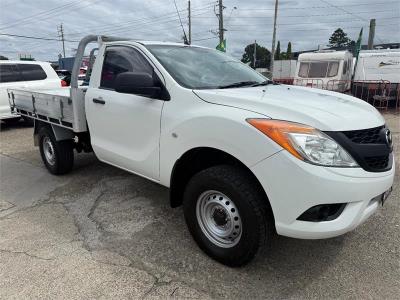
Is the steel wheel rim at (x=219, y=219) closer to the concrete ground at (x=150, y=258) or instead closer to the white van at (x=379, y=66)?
the concrete ground at (x=150, y=258)

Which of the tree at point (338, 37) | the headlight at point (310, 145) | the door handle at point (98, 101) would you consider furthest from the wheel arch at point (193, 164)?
the tree at point (338, 37)

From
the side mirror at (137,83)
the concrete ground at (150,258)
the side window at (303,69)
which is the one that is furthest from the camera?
the side window at (303,69)

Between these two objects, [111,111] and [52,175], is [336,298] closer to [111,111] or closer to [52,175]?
[111,111]

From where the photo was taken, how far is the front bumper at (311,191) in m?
2.37

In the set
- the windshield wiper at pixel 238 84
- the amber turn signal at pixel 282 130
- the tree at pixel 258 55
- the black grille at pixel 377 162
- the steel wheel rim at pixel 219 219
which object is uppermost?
the windshield wiper at pixel 238 84

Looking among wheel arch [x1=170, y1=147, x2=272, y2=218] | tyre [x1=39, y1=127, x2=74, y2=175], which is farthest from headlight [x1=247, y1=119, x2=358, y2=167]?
tyre [x1=39, y1=127, x2=74, y2=175]

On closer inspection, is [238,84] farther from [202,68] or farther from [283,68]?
[283,68]

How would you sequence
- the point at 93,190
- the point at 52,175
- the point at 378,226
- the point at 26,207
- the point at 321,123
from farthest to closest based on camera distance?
the point at 52,175
the point at 93,190
the point at 26,207
the point at 378,226
the point at 321,123

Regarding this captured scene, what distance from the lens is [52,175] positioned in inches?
221

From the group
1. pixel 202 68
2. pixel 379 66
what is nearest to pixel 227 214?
pixel 202 68

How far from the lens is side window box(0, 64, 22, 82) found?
9.43m

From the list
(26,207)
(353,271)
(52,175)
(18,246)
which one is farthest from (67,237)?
(353,271)

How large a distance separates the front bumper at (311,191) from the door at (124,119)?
1.29 metres

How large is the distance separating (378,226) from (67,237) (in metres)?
3.13
